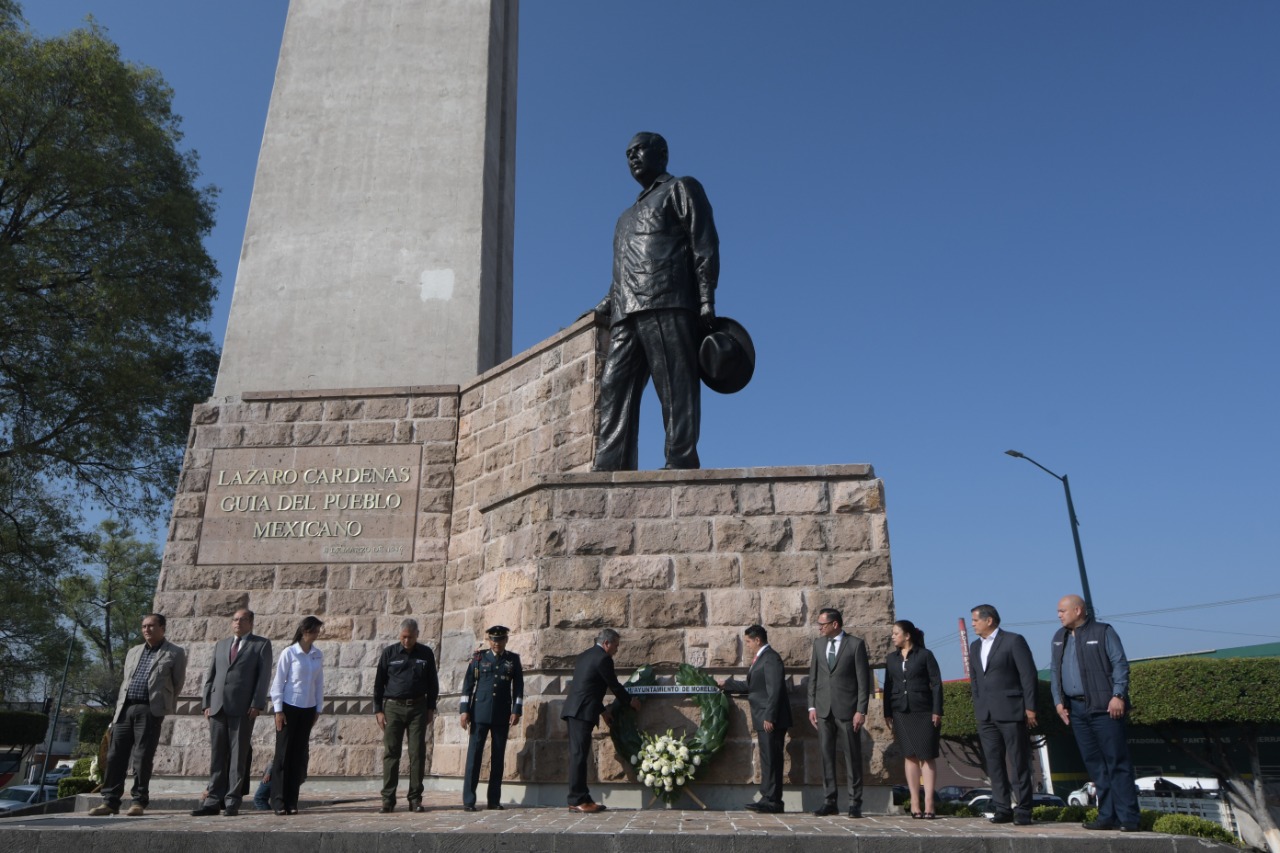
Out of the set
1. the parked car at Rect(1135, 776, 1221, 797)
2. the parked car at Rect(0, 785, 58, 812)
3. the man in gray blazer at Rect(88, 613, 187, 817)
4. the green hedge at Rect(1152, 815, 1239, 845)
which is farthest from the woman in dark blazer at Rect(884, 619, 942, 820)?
the parked car at Rect(1135, 776, 1221, 797)

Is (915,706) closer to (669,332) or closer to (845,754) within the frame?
(845,754)

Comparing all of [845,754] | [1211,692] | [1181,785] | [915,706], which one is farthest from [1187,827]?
[1181,785]

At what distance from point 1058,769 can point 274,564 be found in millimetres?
30310

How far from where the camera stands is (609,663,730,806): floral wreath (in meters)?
6.27

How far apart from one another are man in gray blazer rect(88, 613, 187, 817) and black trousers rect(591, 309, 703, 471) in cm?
345

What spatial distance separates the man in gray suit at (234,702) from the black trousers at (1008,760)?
479cm

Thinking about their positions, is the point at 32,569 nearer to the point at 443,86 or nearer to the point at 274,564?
the point at 274,564

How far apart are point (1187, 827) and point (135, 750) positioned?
675cm

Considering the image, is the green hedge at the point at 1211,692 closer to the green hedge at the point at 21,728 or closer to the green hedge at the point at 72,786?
the green hedge at the point at 72,786

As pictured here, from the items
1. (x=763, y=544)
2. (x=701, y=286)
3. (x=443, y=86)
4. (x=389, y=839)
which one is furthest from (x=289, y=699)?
(x=443, y=86)

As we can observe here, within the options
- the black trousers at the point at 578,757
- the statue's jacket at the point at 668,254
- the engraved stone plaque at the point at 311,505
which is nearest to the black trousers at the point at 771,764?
the black trousers at the point at 578,757

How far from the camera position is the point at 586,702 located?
621 cm

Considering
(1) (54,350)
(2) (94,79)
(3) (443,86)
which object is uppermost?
(2) (94,79)

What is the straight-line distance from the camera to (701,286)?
7.71 metres
